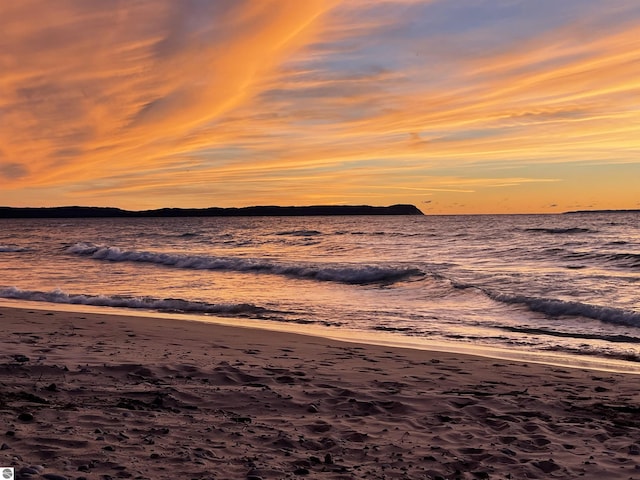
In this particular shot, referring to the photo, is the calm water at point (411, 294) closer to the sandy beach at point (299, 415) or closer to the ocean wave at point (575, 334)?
the ocean wave at point (575, 334)

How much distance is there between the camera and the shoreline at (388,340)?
10094mm

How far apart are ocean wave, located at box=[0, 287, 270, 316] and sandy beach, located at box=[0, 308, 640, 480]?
625 cm

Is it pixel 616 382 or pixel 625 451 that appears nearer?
pixel 625 451

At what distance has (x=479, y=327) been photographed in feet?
45.9

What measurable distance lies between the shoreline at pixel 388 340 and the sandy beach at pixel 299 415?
714 millimetres

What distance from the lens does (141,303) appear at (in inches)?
687

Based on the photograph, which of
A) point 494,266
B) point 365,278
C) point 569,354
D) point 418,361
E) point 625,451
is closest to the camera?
point 625,451

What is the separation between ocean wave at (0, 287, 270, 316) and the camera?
647 inches

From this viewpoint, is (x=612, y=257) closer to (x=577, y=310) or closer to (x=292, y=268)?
(x=292, y=268)

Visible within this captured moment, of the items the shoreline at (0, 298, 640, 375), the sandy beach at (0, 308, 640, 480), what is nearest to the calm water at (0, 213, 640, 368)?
the shoreline at (0, 298, 640, 375)

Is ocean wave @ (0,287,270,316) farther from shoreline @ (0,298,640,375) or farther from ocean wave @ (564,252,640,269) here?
ocean wave @ (564,252,640,269)

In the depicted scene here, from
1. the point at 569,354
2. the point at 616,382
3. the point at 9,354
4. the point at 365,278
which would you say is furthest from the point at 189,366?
the point at 365,278

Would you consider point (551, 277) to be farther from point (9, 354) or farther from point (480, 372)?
point (9, 354)

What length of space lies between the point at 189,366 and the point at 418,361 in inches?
141
